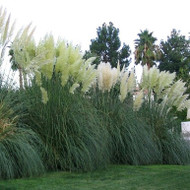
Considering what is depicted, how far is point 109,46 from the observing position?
136 feet

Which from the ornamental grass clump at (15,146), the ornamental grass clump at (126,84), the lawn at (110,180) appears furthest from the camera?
the ornamental grass clump at (126,84)

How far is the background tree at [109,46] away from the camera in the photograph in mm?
40375

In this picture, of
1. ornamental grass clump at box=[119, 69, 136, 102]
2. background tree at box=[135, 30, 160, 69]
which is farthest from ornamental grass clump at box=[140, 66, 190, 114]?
background tree at box=[135, 30, 160, 69]

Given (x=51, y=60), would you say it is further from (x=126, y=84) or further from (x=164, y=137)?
(x=164, y=137)

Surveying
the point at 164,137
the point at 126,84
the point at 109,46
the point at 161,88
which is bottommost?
the point at 164,137

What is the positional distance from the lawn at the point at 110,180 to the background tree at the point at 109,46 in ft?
108

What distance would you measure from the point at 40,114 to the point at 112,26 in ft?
121

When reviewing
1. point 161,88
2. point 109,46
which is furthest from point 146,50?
point 161,88

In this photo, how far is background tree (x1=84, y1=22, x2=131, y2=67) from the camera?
40.4 meters

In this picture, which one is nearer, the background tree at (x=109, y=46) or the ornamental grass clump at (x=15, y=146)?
the ornamental grass clump at (x=15, y=146)

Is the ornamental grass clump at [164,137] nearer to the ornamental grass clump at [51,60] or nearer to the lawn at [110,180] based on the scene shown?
the lawn at [110,180]

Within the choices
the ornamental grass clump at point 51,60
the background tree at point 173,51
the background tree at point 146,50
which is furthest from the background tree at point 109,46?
the ornamental grass clump at point 51,60

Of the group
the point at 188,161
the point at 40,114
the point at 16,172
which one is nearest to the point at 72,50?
the point at 40,114

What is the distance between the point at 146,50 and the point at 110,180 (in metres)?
39.2
